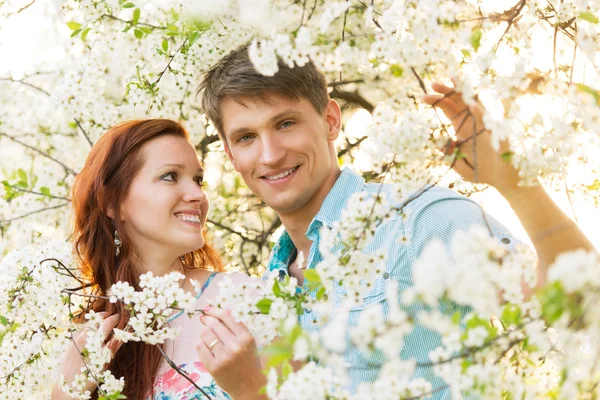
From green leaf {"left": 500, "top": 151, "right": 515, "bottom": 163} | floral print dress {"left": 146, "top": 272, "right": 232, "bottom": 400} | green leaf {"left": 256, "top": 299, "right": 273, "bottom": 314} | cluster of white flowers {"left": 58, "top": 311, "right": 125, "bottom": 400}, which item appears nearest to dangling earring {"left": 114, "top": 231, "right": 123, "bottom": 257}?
floral print dress {"left": 146, "top": 272, "right": 232, "bottom": 400}

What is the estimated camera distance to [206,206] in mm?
3264

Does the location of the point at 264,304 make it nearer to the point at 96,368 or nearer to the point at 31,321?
the point at 96,368

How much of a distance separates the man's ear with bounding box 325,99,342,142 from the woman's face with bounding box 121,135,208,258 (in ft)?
1.93

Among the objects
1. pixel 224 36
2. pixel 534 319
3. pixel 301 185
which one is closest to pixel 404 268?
pixel 301 185

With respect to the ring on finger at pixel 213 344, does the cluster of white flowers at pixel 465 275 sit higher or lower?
lower

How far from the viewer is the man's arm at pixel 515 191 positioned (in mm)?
1671

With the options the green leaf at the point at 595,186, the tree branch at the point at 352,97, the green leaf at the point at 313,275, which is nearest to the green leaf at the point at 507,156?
the green leaf at the point at 313,275

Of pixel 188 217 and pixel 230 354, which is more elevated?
pixel 188 217

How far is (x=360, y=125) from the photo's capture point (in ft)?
15.7

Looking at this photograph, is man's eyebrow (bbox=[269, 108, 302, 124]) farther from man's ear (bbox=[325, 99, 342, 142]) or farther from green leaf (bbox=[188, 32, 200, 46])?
green leaf (bbox=[188, 32, 200, 46])

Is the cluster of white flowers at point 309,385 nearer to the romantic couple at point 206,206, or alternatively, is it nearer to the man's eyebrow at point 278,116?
Result: the romantic couple at point 206,206

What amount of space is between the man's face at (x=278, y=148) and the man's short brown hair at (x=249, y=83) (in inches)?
1.3

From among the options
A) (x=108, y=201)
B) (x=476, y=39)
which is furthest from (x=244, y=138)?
(x=476, y=39)

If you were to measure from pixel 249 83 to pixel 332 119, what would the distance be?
48 centimetres
